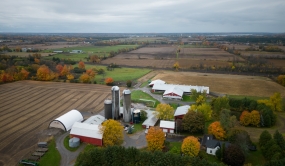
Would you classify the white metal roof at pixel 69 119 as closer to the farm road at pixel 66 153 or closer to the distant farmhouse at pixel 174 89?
the farm road at pixel 66 153

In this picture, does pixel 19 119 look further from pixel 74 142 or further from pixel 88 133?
pixel 88 133

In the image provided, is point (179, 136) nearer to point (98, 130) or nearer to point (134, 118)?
point (134, 118)

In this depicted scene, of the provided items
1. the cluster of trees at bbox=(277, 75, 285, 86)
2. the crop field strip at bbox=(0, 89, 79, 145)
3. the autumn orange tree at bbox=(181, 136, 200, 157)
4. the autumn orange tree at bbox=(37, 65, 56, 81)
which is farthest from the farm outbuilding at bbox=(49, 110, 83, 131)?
the cluster of trees at bbox=(277, 75, 285, 86)

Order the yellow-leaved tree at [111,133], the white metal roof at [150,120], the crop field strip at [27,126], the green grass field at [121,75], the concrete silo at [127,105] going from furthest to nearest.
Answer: the green grass field at [121,75] < the concrete silo at [127,105] < the white metal roof at [150,120] < the crop field strip at [27,126] < the yellow-leaved tree at [111,133]

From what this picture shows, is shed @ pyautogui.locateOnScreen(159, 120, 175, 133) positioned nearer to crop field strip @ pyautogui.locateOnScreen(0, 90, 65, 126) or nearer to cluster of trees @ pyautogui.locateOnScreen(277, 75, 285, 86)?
crop field strip @ pyautogui.locateOnScreen(0, 90, 65, 126)

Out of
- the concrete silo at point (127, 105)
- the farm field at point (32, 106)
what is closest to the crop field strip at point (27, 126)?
the farm field at point (32, 106)

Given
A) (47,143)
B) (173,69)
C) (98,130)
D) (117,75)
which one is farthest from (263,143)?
(173,69)
